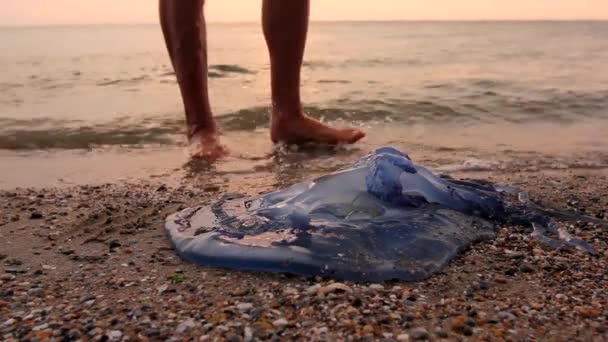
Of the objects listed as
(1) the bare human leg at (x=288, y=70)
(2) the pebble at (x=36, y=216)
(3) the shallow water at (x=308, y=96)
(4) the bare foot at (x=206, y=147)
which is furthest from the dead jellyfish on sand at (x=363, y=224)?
(3) the shallow water at (x=308, y=96)

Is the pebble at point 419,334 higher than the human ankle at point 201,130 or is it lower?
lower

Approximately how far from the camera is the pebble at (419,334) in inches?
50.2

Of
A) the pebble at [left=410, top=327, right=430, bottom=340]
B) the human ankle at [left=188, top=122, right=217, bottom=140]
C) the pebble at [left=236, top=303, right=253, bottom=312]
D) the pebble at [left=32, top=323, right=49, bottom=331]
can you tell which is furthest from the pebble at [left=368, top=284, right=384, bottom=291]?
the human ankle at [left=188, top=122, right=217, bottom=140]

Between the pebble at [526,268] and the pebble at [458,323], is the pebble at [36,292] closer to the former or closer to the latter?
the pebble at [458,323]

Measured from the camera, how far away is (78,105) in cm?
555

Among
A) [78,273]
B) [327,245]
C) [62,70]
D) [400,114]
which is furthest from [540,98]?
[62,70]

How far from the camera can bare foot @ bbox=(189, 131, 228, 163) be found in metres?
3.23

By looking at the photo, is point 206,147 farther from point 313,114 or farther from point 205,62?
point 313,114

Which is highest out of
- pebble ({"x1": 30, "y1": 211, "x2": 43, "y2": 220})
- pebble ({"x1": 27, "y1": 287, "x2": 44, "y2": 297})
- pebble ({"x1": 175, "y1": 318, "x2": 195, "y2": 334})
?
pebble ({"x1": 175, "y1": 318, "x2": 195, "y2": 334})

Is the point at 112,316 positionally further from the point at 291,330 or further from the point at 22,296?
the point at 291,330

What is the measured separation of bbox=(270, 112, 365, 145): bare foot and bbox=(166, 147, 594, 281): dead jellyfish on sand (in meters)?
1.23

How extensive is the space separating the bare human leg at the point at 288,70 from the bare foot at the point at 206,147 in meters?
0.36

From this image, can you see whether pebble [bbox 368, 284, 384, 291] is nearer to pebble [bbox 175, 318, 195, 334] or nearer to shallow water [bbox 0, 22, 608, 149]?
pebble [bbox 175, 318, 195, 334]

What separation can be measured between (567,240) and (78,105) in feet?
15.9
